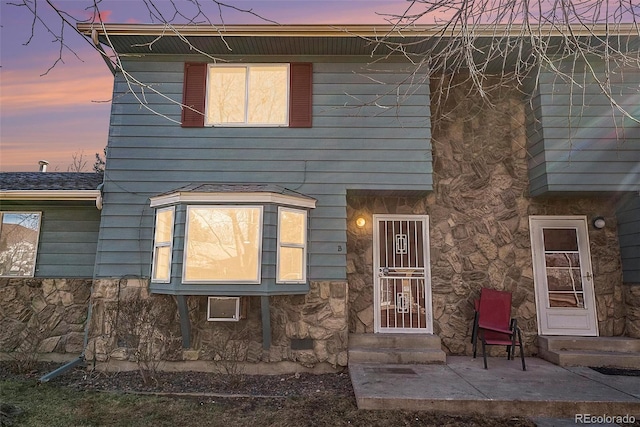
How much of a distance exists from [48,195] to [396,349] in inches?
228

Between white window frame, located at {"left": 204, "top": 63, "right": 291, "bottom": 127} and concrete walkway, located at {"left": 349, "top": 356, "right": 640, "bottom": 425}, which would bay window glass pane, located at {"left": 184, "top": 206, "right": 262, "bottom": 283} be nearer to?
white window frame, located at {"left": 204, "top": 63, "right": 291, "bottom": 127}

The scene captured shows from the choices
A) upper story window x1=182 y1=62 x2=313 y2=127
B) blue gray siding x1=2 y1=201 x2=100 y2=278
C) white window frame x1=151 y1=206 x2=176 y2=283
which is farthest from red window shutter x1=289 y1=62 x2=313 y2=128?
blue gray siding x1=2 y1=201 x2=100 y2=278

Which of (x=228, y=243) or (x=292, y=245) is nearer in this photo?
(x=228, y=243)

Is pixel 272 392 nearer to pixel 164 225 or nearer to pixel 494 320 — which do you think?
pixel 164 225

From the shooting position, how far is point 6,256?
605 cm

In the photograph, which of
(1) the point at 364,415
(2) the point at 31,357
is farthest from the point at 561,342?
(2) the point at 31,357

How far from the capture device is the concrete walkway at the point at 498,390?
3.68 m

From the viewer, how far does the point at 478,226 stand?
5.97 m

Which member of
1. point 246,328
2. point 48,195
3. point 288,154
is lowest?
point 246,328

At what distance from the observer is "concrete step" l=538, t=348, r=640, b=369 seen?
498cm

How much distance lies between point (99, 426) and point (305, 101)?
4.72 meters

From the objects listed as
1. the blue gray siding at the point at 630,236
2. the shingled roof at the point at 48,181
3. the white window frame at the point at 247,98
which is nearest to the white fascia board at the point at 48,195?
the shingled roof at the point at 48,181

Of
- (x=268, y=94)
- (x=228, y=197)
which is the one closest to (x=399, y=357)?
(x=228, y=197)

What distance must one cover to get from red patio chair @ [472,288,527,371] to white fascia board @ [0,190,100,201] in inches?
236
